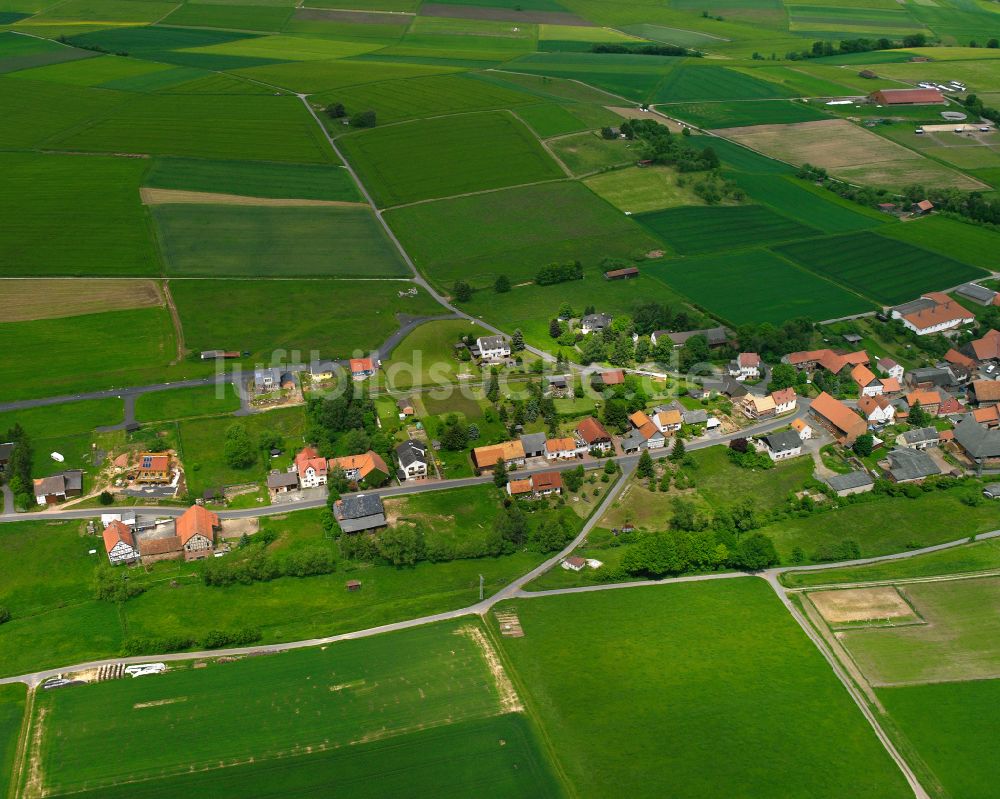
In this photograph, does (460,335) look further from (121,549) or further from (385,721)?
(385,721)

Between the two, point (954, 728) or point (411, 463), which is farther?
point (411, 463)

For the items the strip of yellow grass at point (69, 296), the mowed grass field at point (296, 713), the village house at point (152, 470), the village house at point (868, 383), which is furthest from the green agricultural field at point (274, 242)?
the mowed grass field at point (296, 713)

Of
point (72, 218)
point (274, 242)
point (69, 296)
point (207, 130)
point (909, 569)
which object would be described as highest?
point (207, 130)

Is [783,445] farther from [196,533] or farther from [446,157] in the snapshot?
[446,157]

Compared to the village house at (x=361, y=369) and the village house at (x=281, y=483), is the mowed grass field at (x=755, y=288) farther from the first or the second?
the village house at (x=281, y=483)

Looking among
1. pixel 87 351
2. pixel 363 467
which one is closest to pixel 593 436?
pixel 363 467

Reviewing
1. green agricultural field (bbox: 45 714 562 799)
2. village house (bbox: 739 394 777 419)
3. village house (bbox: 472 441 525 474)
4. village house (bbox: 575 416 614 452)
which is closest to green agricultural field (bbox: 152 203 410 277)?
village house (bbox: 575 416 614 452)

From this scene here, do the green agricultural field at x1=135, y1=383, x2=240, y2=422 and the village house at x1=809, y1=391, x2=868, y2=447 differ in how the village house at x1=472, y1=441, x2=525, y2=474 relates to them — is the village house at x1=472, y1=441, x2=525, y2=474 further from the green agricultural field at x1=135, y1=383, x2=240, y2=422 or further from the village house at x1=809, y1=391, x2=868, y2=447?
the village house at x1=809, y1=391, x2=868, y2=447
